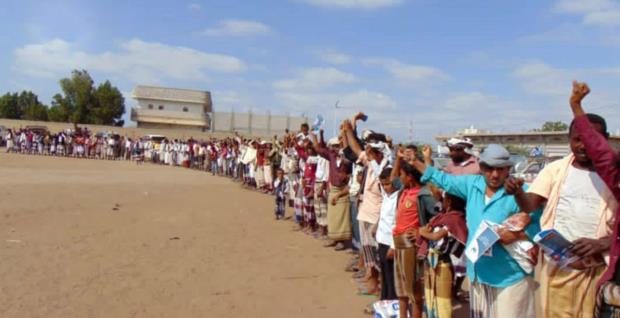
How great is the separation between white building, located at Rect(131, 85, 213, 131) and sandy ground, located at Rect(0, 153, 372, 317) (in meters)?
47.9

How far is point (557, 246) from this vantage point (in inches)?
118

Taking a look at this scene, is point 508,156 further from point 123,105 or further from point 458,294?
point 123,105

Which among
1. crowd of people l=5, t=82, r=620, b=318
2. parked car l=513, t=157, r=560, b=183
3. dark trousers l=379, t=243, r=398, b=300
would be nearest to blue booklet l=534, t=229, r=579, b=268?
crowd of people l=5, t=82, r=620, b=318

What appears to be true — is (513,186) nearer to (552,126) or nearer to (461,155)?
(461,155)

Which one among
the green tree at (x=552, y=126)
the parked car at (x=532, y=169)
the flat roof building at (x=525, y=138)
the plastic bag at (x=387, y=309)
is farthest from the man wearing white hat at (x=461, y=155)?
the green tree at (x=552, y=126)

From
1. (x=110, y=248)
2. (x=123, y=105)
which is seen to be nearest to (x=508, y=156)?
(x=110, y=248)

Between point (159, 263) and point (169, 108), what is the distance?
5630 centimetres

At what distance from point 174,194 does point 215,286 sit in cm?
947

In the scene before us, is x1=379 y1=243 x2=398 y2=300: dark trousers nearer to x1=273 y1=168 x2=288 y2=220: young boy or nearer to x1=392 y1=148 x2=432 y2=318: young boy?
x1=392 y1=148 x2=432 y2=318: young boy

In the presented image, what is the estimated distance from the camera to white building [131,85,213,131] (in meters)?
59.9

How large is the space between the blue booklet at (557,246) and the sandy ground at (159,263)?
2.89 meters

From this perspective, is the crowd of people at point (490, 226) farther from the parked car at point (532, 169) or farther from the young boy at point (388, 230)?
the parked car at point (532, 169)

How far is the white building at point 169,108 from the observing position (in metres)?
59.9

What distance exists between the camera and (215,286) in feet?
20.6
